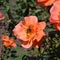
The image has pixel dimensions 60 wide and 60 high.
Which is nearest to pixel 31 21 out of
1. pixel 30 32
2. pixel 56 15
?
pixel 30 32

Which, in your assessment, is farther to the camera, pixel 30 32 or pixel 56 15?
pixel 30 32

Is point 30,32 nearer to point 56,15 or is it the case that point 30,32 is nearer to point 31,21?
point 31,21

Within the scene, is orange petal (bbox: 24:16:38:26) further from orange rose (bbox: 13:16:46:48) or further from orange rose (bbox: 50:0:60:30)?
orange rose (bbox: 50:0:60:30)

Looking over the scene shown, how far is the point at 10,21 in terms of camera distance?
2.62 meters

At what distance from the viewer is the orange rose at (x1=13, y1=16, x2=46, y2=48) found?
1.45m

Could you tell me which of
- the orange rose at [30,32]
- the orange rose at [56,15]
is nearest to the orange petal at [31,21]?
the orange rose at [30,32]

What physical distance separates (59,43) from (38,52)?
0.49 ft

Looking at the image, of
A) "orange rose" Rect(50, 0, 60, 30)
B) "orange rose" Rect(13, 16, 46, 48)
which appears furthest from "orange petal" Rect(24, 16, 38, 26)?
"orange rose" Rect(50, 0, 60, 30)

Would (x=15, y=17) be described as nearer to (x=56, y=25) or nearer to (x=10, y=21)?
(x=10, y=21)

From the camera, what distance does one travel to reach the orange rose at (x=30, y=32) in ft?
4.77

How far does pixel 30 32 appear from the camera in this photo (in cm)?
151

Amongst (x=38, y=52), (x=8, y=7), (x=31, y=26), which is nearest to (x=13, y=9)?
(x=8, y=7)

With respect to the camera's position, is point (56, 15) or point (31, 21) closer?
point (56, 15)

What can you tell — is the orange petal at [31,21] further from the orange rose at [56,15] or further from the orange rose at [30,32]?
the orange rose at [56,15]
